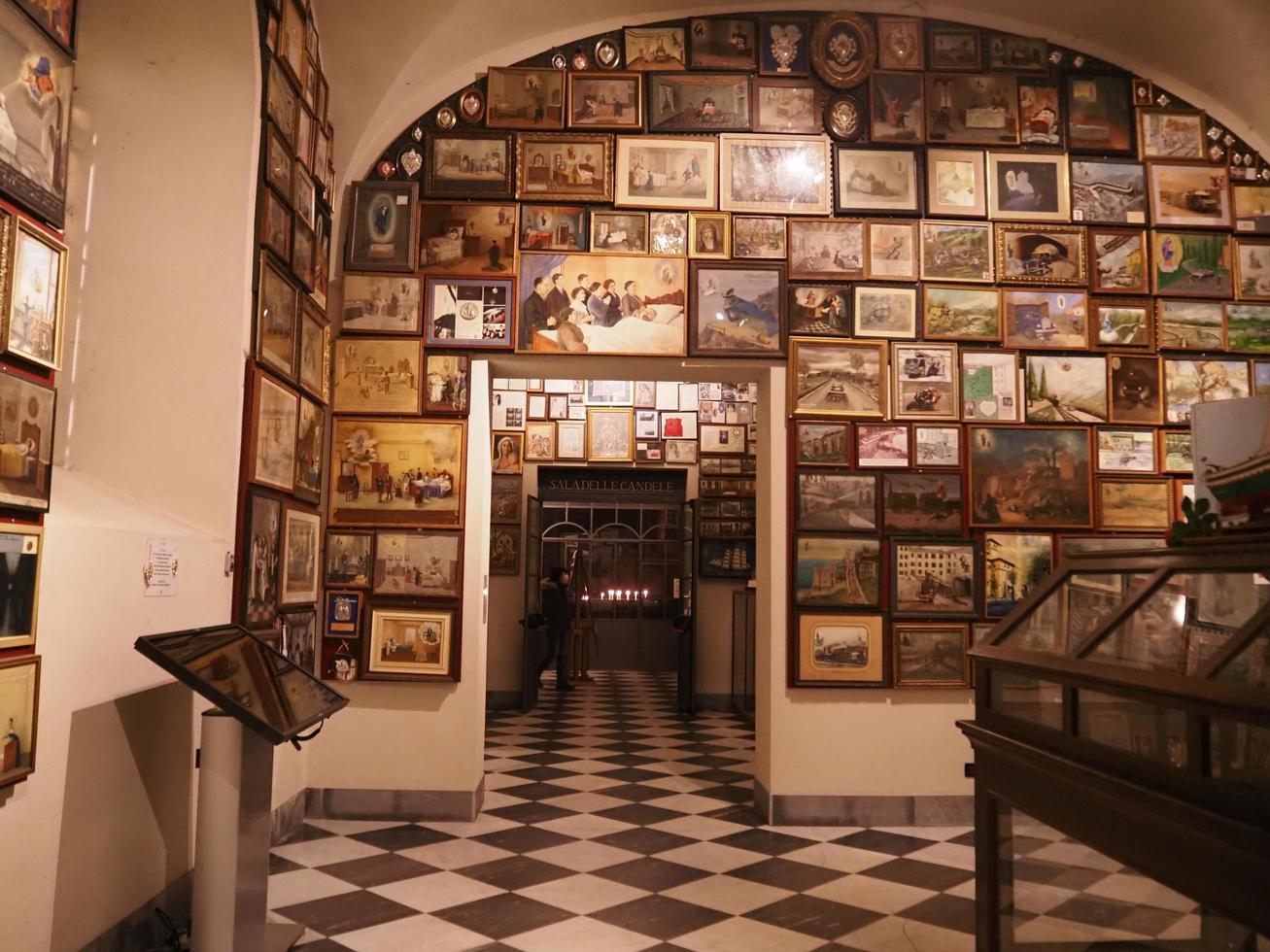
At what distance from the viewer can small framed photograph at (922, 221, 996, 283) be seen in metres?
6.38

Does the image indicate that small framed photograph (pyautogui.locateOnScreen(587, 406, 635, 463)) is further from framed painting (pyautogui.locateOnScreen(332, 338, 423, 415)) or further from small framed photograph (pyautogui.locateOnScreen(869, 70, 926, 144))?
small framed photograph (pyautogui.locateOnScreen(869, 70, 926, 144))

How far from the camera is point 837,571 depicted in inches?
243

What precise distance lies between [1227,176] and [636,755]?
5.96 m

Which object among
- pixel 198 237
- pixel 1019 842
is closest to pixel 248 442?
pixel 198 237

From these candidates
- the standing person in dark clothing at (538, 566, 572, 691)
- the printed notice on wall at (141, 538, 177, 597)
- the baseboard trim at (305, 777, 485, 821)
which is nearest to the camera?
the printed notice on wall at (141, 538, 177, 597)

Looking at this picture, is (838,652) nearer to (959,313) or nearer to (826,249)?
(959,313)

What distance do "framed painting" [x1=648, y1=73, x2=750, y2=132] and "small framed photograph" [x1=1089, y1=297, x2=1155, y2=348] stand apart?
2.57 metres

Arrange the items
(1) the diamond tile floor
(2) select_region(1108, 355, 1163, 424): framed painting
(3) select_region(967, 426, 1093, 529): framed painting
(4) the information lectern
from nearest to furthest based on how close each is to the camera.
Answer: (1) the diamond tile floor
(4) the information lectern
(3) select_region(967, 426, 1093, 529): framed painting
(2) select_region(1108, 355, 1163, 424): framed painting

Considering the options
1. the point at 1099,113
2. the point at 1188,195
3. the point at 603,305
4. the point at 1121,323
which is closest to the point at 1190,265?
the point at 1188,195

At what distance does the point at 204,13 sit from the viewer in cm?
437

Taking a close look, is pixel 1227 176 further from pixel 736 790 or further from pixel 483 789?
pixel 483 789

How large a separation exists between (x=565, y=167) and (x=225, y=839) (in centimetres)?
450

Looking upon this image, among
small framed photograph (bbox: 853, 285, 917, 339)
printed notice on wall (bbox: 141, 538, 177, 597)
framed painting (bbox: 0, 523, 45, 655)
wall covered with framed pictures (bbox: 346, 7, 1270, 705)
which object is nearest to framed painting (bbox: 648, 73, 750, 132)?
wall covered with framed pictures (bbox: 346, 7, 1270, 705)

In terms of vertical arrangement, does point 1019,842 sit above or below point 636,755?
above
